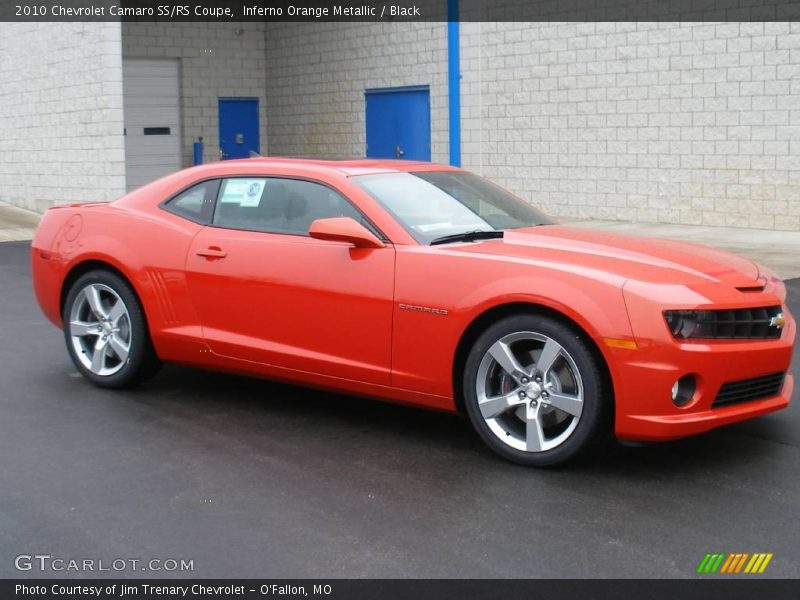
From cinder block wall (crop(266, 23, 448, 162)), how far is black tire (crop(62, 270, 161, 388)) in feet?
49.3

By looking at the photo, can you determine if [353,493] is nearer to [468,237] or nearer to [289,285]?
[289,285]

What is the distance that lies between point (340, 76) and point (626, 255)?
63.4ft

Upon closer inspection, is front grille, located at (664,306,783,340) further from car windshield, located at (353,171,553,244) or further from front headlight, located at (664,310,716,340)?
car windshield, located at (353,171,553,244)

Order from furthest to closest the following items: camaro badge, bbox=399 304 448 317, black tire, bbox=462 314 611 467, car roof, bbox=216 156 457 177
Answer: car roof, bbox=216 156 457 177
camaro badge, bbox=399 304 448 317
black tire, bbox=462 314 611 467

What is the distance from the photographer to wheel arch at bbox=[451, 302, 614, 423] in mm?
4996

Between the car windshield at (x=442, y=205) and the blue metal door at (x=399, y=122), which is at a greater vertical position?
the blue metal door at (x=399, y=122)

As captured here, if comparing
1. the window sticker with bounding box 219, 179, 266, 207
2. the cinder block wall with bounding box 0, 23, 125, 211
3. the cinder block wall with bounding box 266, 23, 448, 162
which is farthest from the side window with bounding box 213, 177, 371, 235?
the cinder block wall with bounding box 266, 23, 448, 162

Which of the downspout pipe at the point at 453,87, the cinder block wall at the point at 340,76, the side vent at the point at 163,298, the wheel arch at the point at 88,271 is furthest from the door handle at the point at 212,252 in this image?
the cinder block wall at the point at 340,76

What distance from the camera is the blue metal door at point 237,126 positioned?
2541cm

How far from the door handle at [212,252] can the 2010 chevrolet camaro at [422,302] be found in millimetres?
12

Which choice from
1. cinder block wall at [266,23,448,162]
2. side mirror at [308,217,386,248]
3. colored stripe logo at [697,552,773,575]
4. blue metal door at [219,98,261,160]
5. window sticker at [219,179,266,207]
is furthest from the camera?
blue metal door at [219,98,261,160]

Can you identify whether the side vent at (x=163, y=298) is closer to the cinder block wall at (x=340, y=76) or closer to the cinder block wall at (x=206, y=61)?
the cinder block wall at (x=340, y=76)

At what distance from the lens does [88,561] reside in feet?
13.4
